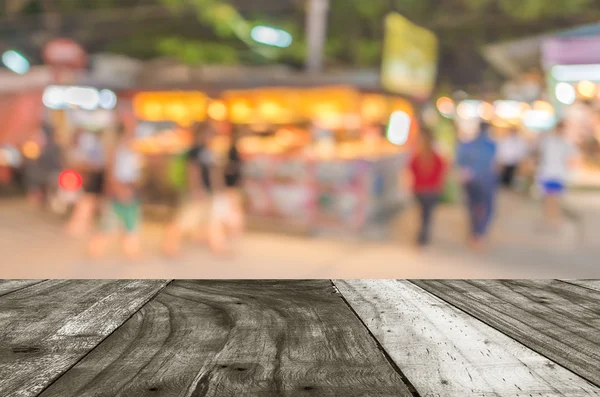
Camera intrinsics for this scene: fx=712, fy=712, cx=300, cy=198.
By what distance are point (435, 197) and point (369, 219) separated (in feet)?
3.82

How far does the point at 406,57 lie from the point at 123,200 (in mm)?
3274

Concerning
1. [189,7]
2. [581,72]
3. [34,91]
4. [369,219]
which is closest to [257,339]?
[369,219]

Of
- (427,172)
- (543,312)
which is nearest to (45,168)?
(427,172)

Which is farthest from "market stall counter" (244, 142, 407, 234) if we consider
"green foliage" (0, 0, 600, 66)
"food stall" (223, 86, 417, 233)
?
"green foliage" (0, 0, 600, 66)

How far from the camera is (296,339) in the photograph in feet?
2.79

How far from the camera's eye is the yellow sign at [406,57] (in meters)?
6.95

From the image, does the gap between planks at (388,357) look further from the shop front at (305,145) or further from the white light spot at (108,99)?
the white light spot at (108,99)

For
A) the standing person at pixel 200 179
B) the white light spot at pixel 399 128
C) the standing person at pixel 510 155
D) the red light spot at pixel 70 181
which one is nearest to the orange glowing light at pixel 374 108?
the white light spot at pixel 399 128

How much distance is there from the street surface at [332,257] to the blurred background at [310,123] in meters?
0.03

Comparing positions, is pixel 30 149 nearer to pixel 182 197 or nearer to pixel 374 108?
pixel 182 197

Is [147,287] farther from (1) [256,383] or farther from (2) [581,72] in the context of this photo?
(2) [581,72]

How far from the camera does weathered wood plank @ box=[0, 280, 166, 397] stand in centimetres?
73

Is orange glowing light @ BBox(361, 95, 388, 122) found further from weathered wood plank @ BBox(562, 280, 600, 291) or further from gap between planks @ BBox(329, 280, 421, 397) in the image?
gap between planks @ BBox(329, 280, 421, 397)

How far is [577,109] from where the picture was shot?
10.6 meters
